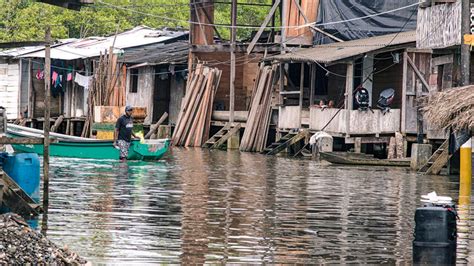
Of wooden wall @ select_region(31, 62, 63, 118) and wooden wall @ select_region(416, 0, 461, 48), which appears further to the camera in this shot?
wooden wall @ select_region(31, 62, 63, 118)

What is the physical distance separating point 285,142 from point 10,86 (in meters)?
22.2

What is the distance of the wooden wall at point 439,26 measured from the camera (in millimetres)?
27328

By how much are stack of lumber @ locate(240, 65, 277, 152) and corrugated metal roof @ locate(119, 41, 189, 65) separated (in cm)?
552

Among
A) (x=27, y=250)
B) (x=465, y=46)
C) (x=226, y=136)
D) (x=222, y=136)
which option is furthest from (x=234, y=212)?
(x=222, y=136)

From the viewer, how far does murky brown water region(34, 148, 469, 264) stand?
13938mm

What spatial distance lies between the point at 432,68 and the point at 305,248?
19.5 metres

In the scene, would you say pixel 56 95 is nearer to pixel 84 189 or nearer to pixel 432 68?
pixel 432 68

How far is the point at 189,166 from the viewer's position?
1235 inches

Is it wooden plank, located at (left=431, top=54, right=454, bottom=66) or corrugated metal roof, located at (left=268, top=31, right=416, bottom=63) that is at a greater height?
corrugated metal roof, located at (left=268, top=31, right=416, bottom=63)

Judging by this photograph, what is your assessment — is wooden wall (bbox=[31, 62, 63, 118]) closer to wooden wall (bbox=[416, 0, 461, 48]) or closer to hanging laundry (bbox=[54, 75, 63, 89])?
hanging laundry (bbox=[54, 75, 63, 89])

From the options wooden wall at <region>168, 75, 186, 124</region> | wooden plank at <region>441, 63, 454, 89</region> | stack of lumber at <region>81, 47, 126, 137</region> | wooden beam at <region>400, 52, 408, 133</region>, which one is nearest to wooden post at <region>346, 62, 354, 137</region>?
wooden beam at <region>400, 52, 408, 133</region>

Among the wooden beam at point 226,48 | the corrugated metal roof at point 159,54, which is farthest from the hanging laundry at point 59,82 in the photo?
the wooden beam at point 226,48

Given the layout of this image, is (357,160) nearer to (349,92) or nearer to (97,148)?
(349,92)

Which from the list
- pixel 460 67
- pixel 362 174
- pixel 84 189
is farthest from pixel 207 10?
pixel 84 189
